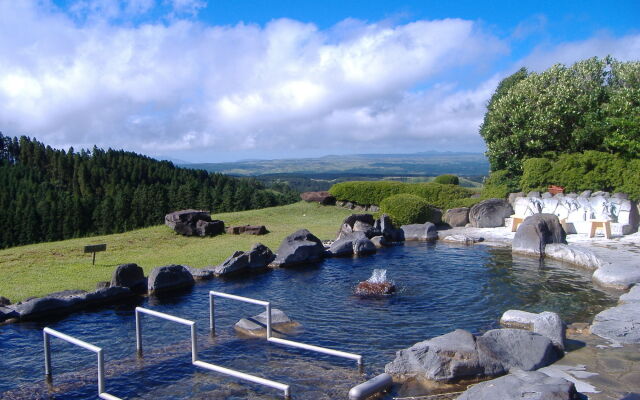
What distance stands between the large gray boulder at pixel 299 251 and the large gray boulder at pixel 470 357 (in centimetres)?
912

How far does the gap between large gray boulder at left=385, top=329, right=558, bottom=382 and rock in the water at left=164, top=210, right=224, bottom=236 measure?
50.6ft


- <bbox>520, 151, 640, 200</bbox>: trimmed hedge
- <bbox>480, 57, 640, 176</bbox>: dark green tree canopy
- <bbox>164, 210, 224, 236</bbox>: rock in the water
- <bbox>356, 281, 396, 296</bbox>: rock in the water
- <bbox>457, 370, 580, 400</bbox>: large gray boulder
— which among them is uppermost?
<bbox>480, 57, 640, 176</bbox>: dark green tree canopy

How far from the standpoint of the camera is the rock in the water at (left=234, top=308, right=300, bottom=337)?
10.4 meters

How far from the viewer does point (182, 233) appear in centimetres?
2241

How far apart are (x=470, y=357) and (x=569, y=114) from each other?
23.9 m

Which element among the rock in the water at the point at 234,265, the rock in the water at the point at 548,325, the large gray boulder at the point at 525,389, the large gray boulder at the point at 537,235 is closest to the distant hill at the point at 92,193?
the rock in the water at the point at 234,265

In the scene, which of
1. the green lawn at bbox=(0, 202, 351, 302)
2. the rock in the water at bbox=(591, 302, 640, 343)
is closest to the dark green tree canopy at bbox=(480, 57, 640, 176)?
the green lawn at bbox=(0, 202, 351, 302)

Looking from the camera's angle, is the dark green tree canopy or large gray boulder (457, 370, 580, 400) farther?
the dark green tree canopy

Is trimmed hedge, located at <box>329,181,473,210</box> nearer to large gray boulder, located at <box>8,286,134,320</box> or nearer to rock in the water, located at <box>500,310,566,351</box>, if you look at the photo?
rock in the water, located at <box>500,310,566,351</box>

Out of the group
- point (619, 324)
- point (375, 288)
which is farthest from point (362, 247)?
point (619, 324)

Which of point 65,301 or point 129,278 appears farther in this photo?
point 129,278

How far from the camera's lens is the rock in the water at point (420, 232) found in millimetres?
22508

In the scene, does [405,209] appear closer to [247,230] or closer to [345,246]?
[345,246]

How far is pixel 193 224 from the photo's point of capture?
2266 centimetres
